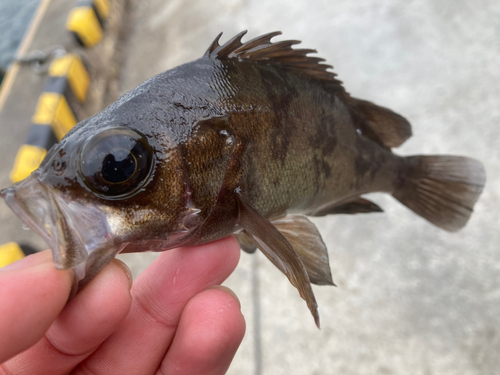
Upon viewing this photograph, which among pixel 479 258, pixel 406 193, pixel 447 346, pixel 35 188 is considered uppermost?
pixel 35 188

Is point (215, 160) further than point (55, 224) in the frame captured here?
Yes

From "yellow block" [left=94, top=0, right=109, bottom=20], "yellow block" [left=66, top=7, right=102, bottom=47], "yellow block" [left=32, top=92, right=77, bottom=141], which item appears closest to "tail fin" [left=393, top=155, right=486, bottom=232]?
"yellow block" [left=32, top=92, right=77, bottom=141]

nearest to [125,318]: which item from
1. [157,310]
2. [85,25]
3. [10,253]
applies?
[157,310]

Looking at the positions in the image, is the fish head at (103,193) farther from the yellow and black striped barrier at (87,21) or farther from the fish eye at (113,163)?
the yellow and black striped barrier at (87,21)

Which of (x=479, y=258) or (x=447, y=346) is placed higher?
(x=479, y=258)

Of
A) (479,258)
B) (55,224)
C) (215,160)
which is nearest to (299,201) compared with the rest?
(215,160)

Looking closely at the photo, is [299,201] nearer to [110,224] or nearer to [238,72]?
[238,72]

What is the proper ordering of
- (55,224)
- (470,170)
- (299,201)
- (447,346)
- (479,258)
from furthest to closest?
(479,258) → (447,346) → (470,170) → (299,201) → (55,224)
